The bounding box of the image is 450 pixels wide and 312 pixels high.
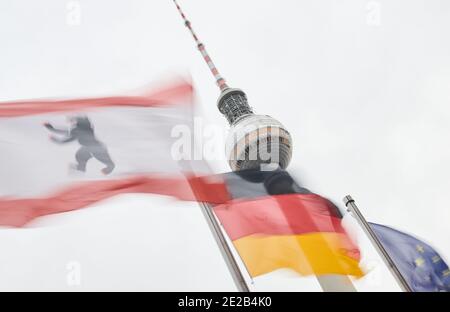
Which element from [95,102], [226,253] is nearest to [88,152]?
[95,102]

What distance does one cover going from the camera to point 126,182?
12.5 m

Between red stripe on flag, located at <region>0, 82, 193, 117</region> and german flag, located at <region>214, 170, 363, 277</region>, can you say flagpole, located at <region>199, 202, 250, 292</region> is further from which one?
red stripe on flag, located at <region>0, 82, 193, 117</region>

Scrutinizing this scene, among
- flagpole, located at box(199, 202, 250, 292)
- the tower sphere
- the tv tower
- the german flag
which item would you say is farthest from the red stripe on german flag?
the tower sphere

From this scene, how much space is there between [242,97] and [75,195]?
4455 centimetres

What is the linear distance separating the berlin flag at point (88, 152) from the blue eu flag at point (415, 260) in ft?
17.5

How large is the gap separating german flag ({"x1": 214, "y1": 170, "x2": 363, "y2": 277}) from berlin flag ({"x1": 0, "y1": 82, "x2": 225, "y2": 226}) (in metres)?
1.11

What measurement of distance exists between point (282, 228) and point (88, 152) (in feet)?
17.9

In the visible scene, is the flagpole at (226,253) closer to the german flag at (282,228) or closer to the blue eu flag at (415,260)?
the german flag at (282,228)

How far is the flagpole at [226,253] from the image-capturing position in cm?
930

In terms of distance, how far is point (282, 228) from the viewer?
518 inches

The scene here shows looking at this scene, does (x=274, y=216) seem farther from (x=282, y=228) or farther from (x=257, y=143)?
(x=257, y=143)

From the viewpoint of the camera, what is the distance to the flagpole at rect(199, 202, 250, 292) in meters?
9.30
